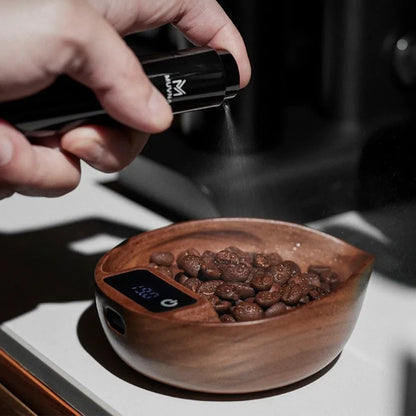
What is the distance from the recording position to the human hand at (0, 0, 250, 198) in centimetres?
46

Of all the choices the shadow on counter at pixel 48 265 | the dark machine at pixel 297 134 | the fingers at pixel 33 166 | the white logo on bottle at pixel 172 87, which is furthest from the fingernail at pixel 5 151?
the dark machine at pixel 297 134

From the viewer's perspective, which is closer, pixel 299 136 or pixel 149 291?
pixel 149 291

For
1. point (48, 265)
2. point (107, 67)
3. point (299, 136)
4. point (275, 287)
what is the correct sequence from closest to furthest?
point (107, 67) → point (275, 287) → point (48, 265) → point (299, 136)

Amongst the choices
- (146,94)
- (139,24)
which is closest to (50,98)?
(146,94)

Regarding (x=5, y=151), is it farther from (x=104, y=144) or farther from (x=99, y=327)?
(x=99, y=327)

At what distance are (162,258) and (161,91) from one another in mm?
149

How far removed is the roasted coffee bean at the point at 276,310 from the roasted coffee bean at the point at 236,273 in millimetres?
49

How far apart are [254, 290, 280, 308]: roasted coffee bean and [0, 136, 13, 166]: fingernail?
0.63ft

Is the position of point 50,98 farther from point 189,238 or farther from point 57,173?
point 189,238

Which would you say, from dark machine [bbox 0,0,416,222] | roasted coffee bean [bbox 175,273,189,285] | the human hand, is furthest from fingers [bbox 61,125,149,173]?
dark machine [bbox 0,0,416,222]

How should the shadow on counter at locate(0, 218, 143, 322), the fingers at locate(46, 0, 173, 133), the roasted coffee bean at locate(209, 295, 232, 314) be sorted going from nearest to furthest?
1. the fingers at locate(46, 0, 173, 133)
2. the roasted coffee bean at locate(209, 295, 232, 314)
3. the shadow on counter at locate(0, 218, 143, 322)

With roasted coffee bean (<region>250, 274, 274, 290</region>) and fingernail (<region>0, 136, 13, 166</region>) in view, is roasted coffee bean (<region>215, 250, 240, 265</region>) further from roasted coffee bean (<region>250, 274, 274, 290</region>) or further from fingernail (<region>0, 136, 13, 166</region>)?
fingernail (<region>0, 136, 13, 166</region>)

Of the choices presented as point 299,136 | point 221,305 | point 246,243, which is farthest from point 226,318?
point 299,136

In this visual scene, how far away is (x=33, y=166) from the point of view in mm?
519
